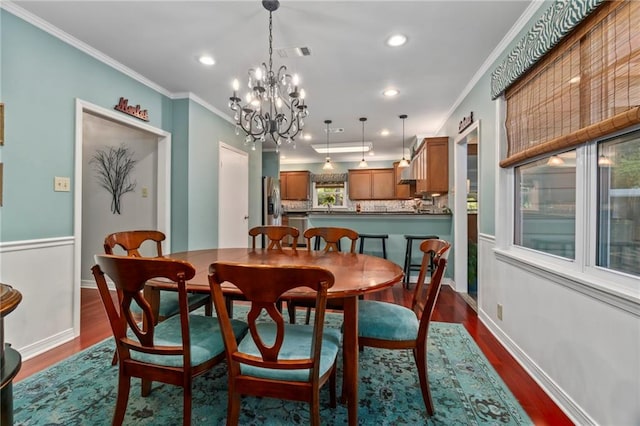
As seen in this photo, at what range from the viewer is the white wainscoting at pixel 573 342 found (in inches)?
49.0

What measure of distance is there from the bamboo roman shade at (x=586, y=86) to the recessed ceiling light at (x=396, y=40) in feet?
3.05

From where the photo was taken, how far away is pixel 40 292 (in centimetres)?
226

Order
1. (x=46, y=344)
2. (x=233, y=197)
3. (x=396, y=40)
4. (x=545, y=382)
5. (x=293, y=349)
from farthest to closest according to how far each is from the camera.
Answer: (x=233, y=197) → (x=396, y=40) → (x=46, y=344) → (x=545, y=382) → (x=293, y=349)

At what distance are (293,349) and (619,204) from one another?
167 cm

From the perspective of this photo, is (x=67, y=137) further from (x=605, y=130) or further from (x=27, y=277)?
(x=605, y=130)

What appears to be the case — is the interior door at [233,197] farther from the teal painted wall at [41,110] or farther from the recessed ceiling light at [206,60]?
the recessed ceiling light at [206,60]

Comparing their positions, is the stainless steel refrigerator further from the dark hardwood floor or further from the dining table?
the dining table

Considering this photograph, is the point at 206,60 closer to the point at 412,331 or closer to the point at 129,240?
the point at 129,240

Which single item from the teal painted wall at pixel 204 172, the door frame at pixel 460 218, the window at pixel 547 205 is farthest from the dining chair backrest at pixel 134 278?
the door frame at pixel 460 218

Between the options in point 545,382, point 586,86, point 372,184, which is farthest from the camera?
point 372,184

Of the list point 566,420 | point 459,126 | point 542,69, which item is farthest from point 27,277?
point 459,126

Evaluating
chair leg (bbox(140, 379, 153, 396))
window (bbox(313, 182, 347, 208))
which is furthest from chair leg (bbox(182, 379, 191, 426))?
window (bbox(313, 182, 347, 208))

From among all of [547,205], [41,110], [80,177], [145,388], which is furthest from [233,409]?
[41,110]

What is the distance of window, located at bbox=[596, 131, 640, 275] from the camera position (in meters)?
1.33
